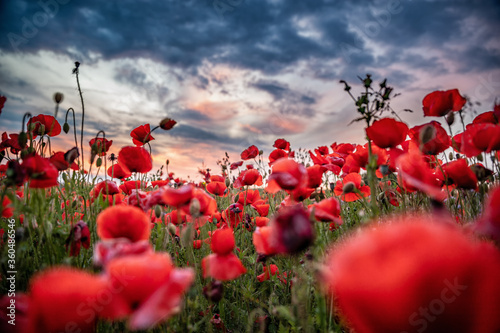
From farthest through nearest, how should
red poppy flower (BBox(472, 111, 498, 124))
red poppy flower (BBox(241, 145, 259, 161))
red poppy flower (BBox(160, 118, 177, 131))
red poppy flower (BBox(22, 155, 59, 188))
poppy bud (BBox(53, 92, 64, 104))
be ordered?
red poppy flower (BBox(241, 145, 259, 161)), red poppy flower (BBox(160, 118, 177, 131)), poppy bud (BBox(53, 92, 64, 104)), red poppy flower (BBox(472, 111, 498, 124)), red poppy flower (BBox(22, 155, 59, 188))

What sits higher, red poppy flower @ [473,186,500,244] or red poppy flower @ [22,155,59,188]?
red poppy flower @ [22,155,59,188]

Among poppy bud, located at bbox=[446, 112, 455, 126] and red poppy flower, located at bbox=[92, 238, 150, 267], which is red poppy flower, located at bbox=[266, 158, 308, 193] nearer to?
red poppy flower, located at bbox=[92, 238, 150, 267]

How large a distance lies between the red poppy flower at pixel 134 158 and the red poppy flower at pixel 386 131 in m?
1.55

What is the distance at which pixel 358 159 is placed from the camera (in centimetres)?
218

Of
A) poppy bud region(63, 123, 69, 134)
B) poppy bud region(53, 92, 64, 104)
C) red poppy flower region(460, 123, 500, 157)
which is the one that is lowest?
red poppy flower region(460, 123, 500, 157)

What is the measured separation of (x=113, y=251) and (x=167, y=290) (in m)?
0.21

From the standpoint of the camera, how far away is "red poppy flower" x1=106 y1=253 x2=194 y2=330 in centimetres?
57

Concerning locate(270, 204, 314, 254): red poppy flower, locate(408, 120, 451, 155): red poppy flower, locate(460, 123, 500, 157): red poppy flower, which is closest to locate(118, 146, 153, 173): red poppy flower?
locate(270, 204, 314, 254): red poppy flower

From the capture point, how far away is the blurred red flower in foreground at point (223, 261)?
1.29 metres

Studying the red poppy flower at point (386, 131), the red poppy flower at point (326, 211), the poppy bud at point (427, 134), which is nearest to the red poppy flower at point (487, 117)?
the poppy bud at point (427, 134)

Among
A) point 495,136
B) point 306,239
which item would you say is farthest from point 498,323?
point 495,136

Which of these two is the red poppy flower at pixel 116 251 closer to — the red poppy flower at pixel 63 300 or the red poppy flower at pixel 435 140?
the red poppy flower at pixel 63 300

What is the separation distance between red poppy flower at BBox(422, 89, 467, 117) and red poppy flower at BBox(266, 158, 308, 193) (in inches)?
57.7

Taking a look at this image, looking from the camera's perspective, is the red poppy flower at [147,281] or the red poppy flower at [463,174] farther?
the red poppy flower at [463,174]
